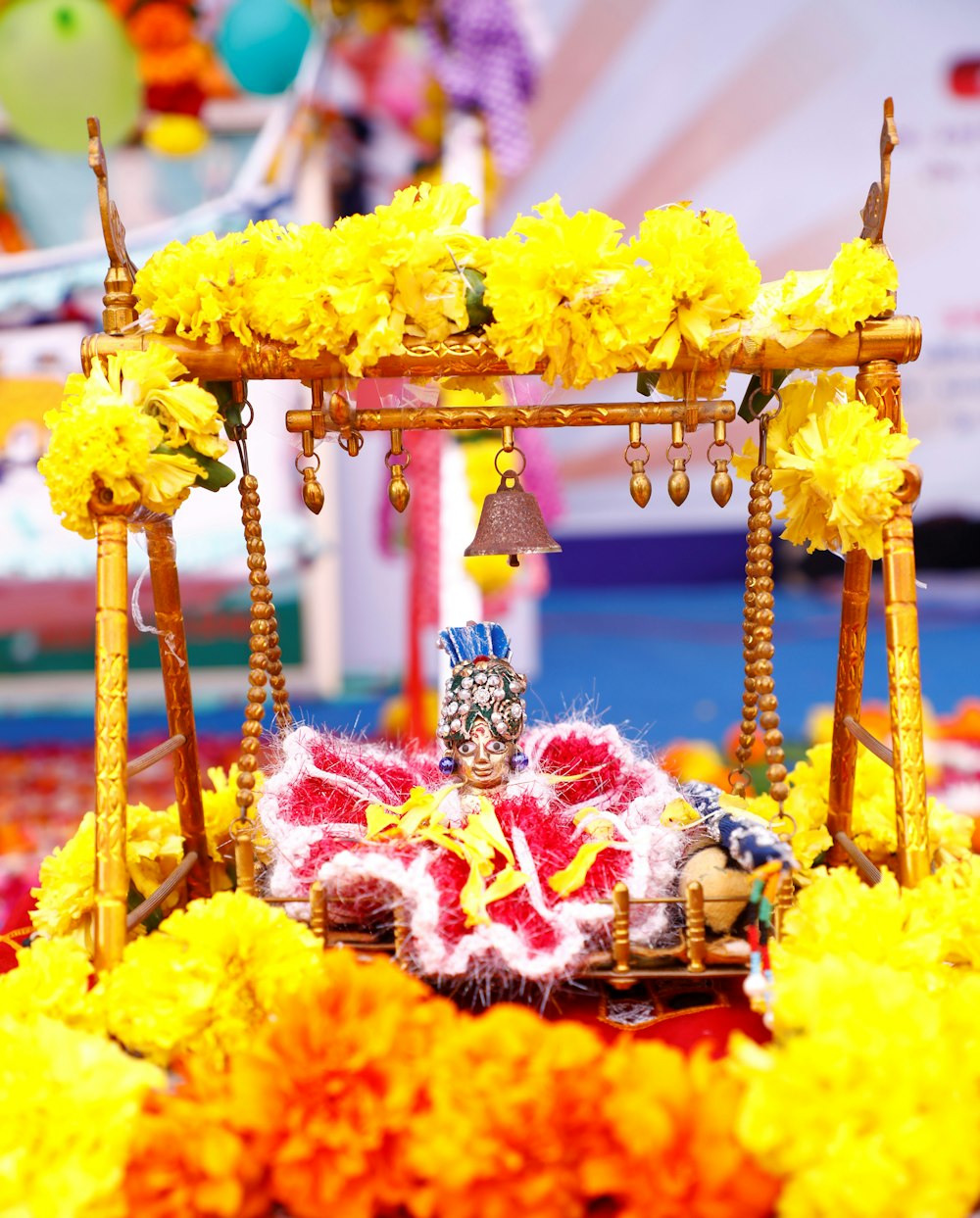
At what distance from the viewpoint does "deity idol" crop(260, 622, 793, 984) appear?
1.80 meters

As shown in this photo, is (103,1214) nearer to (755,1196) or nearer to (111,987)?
(111,987)

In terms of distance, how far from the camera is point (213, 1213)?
1347 millimetres

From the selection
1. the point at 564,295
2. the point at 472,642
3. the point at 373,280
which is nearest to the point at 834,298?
the point at 564,295

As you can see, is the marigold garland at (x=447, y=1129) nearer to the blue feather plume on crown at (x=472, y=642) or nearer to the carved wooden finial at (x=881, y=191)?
the blue feather plume on crown at (x=472, y=642)

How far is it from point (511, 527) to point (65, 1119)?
3.61 ft

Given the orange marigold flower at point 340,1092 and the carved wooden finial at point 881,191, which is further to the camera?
the carved wooden finial at point 881,191

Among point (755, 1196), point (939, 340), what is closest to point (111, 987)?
point (755, 1196)

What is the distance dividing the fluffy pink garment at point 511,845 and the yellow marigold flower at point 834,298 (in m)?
0.85

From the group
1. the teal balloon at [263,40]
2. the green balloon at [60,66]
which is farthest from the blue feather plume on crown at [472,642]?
the teal balloon at [263,40]

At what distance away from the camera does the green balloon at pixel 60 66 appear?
3.97m

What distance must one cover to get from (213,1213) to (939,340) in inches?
352

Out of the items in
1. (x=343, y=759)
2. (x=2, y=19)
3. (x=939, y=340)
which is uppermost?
(x=2, y=19)

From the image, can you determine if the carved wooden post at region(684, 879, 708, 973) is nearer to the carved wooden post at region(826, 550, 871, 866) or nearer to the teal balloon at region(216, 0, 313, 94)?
the carved wooden post at region(826, 550, 871, 866)

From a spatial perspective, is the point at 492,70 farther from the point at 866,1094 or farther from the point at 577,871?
the point at 866,1094
